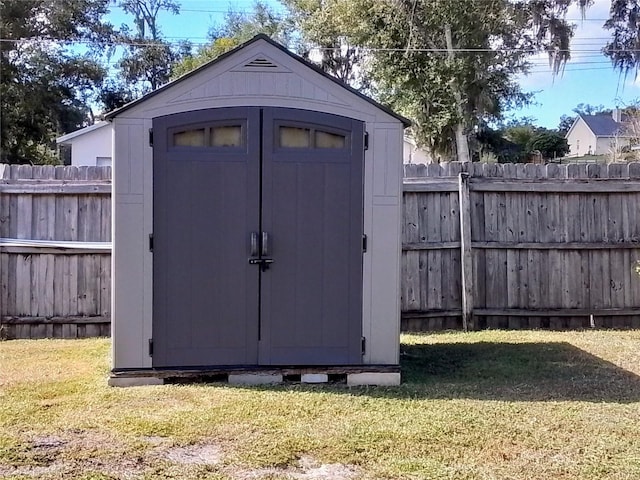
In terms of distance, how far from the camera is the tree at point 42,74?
2267 centimetres

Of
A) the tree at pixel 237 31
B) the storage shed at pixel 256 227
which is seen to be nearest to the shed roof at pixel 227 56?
the storage shed at pixel 256 227

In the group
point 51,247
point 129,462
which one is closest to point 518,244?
point 51,247

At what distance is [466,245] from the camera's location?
7.88 meters

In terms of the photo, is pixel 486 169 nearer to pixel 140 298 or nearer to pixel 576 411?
pixel 576 411

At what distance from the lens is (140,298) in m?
5.33

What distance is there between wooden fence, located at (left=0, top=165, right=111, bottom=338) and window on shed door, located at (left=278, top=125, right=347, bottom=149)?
2847mm

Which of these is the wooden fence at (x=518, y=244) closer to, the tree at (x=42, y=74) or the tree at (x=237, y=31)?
the tree at (x=42, y=74)

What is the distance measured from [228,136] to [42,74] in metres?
20.9

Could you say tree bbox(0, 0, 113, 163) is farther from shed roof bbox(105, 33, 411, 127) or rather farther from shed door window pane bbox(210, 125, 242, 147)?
shed door window pane bbox(210, 125, 242, 147)

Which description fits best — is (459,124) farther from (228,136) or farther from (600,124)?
(600,124)

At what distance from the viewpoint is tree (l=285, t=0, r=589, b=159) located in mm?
19328

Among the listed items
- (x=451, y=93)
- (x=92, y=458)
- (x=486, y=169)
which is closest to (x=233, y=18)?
(x=451, y=93)

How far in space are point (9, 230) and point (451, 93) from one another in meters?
15.3

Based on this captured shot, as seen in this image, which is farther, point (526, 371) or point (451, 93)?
point (451, 93)
